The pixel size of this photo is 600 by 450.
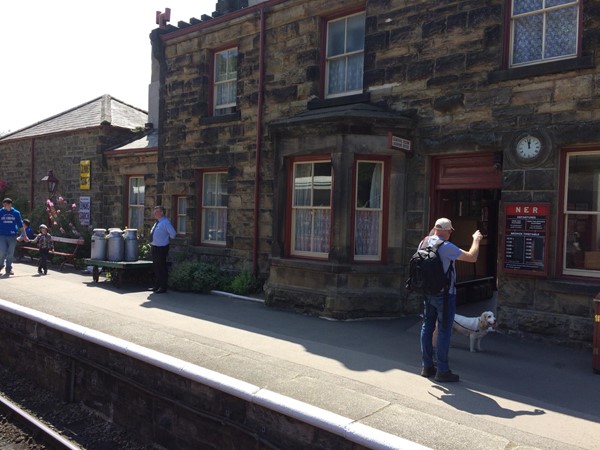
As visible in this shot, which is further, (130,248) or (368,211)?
(130,248)

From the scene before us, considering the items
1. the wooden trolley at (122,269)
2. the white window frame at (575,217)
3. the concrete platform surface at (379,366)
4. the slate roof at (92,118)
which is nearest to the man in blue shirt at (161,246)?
the wooden trolley at (122,269)

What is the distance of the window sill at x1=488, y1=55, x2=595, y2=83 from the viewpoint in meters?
6.86

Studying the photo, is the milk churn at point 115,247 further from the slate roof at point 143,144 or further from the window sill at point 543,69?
the window sill at point 543,69

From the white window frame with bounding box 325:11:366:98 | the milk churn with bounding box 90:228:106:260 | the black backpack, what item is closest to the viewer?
the black backpack

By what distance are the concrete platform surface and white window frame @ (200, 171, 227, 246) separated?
9.04 ft

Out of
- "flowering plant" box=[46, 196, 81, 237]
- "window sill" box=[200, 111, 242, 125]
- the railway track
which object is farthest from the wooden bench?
the railway track

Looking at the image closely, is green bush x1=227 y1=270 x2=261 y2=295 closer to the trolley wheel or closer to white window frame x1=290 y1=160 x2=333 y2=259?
white window frame x1=290 y1=160 x2=333 y2=259

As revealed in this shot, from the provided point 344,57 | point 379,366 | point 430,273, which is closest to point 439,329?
point 430,273

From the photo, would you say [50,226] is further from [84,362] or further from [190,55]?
[84,362]

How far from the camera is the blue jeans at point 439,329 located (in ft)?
18.1

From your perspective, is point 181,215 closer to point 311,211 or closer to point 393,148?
point 311,211

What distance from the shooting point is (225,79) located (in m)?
12.1

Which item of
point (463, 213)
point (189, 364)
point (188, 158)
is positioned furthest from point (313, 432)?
→ point (188, 158)

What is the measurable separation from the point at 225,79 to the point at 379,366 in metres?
8.36
